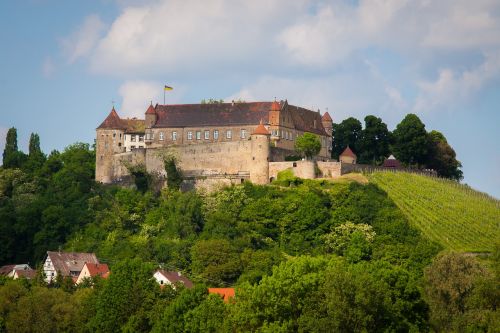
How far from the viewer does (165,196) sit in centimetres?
8956

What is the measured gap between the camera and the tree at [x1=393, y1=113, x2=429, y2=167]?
10219 centimetres

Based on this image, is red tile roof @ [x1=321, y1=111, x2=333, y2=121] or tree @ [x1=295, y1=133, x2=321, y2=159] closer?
tree @ [x1=295, y1=133, x2=321, y2=159]

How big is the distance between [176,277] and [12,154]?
109 ft

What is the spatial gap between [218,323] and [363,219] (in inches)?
1073

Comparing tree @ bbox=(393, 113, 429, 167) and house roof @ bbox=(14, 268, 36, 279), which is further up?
tree @ bbox=(393, 113, 429, 167)

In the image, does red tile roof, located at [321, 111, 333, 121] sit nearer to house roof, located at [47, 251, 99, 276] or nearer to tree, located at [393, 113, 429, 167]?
tree, located at [393, 113, 429, 167]

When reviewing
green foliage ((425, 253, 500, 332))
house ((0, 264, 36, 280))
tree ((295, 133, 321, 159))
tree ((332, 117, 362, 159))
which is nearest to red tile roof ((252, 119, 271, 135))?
tree ((295, 133, 321, 159))

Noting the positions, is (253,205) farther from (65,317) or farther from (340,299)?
(340,299)

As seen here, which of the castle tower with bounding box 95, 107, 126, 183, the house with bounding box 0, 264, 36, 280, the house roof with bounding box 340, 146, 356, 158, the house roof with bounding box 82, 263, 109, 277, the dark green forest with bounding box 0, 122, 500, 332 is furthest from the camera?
the house roof with bounding box 340, 146, 356, 158

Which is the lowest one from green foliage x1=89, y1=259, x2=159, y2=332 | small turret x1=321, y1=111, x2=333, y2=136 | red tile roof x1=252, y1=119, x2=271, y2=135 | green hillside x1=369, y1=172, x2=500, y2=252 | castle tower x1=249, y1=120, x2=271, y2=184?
green foliage x1=89, y1=259, x2=159, y2=332

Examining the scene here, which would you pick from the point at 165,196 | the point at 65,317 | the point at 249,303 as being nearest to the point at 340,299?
the point at 249,303

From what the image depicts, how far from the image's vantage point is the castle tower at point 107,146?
310ft

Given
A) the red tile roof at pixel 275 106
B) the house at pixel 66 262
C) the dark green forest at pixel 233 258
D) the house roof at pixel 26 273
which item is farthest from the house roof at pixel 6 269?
the red tile roof at pixel 275 106

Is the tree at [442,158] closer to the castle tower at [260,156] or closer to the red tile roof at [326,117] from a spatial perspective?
the red tile roof at [326,117]
